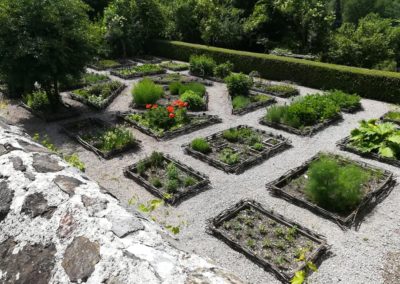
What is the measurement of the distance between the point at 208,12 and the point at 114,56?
6483 millimetres

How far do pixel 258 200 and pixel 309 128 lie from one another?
408 centimetres

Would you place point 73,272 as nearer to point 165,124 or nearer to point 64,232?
point 64,232

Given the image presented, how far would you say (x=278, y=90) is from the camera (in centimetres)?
1394

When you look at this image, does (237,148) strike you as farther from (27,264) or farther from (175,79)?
(27,264)

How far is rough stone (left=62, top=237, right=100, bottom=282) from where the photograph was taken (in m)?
1.30

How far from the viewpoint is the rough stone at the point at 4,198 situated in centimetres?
171

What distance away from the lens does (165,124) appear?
10.7 meters

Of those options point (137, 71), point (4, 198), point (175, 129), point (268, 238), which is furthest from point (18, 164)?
point (137, 71)

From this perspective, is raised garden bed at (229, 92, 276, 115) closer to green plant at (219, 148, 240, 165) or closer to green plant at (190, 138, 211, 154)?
green plant at (190, 138, 211, 154)

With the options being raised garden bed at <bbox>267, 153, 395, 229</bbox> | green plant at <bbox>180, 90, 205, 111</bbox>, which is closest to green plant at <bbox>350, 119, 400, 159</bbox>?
raised garden bed at <bbox>267, 153, 395, 229</bbox>

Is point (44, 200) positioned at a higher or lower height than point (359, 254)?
higher

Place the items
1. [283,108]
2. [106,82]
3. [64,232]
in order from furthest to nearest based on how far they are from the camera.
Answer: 1. [106,82]
2. [283,108]
3. [64,232]

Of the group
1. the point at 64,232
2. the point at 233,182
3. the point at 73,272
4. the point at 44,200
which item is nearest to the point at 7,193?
the point at 44,200

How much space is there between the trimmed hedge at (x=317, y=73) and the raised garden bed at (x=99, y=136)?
867cm
